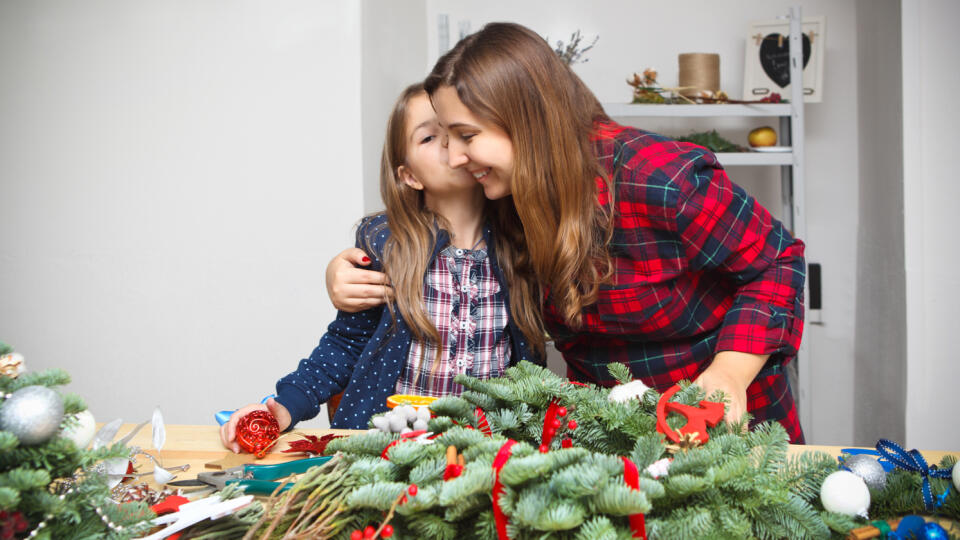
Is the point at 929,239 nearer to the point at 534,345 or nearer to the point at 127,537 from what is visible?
the point at 534,345

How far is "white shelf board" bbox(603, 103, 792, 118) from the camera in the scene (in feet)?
8.68

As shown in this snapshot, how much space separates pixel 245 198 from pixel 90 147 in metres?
0.58

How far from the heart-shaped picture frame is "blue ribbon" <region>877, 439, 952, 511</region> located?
2276mm

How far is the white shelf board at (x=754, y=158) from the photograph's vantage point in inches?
103

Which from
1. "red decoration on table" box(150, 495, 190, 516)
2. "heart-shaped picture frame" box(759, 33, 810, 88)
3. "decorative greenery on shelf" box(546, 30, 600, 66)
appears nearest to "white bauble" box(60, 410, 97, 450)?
"red decoration on table" box(150, 495, 190, 516)

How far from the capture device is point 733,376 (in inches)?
42.4

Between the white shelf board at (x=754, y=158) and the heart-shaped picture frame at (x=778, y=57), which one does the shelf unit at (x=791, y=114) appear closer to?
the white shelf board at (x=754, y=158)

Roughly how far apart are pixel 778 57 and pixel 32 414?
2.86 m

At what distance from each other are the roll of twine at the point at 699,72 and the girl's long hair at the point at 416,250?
165 centimetres

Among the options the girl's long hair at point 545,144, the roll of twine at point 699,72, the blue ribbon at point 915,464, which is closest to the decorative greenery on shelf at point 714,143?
the roll of twine at point 699,72

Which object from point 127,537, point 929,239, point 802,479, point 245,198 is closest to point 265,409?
point 127,537

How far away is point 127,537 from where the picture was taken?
63cm

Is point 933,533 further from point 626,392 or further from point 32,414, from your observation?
point 32,414

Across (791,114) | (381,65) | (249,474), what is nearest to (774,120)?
(791,114)
